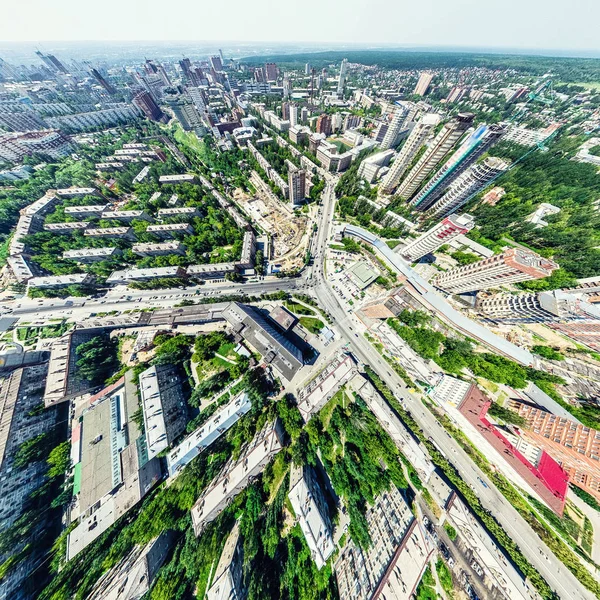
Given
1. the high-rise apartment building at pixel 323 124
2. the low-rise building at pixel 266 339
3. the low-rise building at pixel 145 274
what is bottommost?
the low-rise building at pixel 266 339

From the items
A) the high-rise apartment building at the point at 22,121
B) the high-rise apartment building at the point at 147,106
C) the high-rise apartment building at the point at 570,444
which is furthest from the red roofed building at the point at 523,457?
the high-rise apartment building at the point at 22,121

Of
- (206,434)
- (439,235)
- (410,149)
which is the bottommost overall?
(206,434)

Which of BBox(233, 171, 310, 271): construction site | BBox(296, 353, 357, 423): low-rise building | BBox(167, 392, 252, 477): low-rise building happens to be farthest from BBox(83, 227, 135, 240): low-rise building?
BBox(296, 353, 357, 423): low-rise building

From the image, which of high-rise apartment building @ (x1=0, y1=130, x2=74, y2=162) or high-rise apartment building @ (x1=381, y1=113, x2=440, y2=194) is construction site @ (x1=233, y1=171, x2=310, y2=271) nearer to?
high-rise apartment building @ (x1=381, y1=113, x2=440, y2=194)

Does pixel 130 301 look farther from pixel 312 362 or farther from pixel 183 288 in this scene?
pixel 312 362

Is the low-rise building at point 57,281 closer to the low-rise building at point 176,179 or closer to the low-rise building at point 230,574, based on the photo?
the low-rise building at point 176,179

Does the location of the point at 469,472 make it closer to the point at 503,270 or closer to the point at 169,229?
the point at 503,270

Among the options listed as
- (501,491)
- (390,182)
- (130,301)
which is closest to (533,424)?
(501,491)

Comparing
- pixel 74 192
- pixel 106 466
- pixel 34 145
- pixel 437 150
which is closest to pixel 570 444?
pixel 437 150
